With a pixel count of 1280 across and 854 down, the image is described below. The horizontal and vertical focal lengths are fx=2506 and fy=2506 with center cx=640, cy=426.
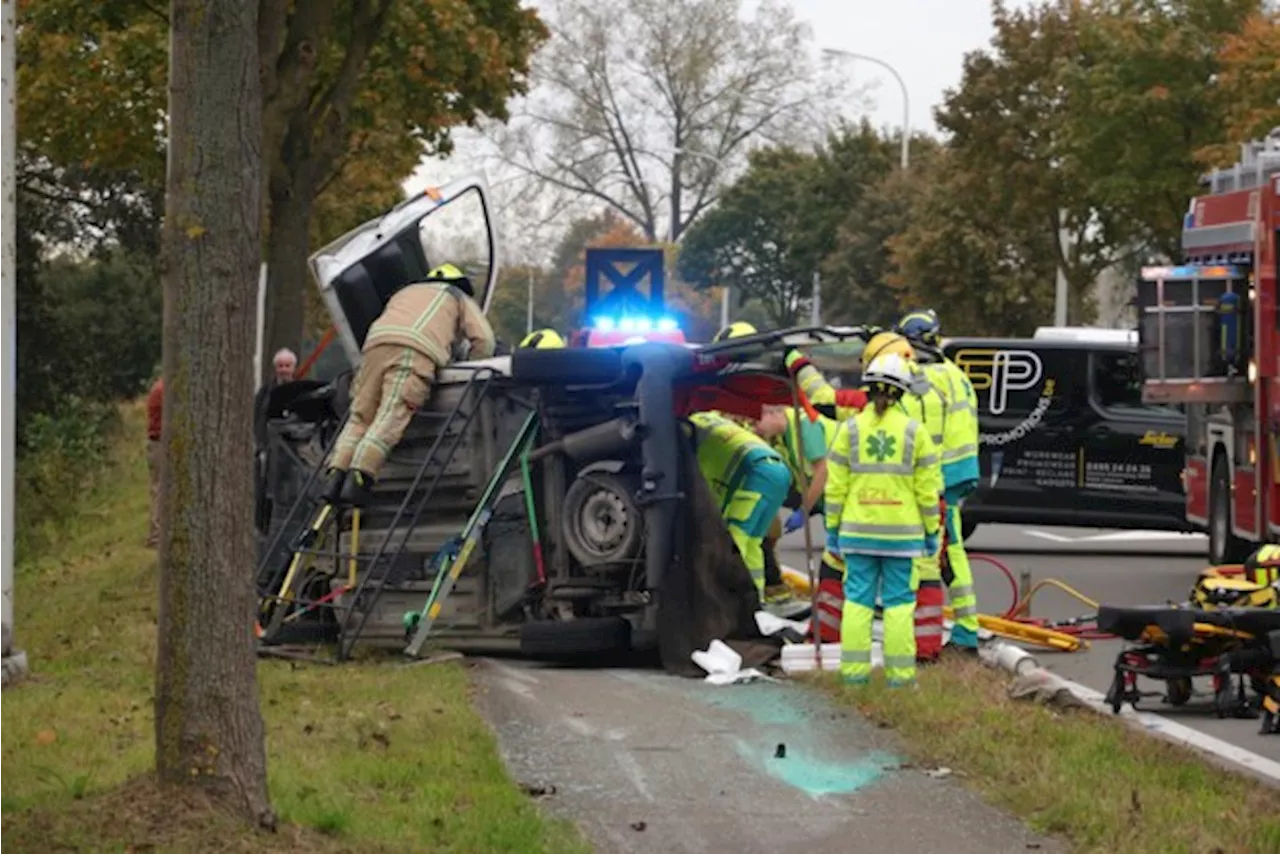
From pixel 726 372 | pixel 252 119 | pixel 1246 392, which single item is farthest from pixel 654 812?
pixel 1246 392

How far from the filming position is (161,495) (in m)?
7.30

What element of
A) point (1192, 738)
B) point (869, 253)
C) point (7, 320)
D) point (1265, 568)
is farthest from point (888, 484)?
point (869, 253)

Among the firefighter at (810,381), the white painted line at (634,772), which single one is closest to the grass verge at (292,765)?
the white painted line at (634,772)

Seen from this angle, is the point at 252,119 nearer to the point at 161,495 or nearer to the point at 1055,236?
the point at 161,495

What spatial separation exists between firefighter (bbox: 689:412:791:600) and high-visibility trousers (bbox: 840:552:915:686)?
1.63 m

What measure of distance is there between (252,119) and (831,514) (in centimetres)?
594

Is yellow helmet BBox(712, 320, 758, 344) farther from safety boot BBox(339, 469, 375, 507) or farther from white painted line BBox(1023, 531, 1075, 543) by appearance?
white painted line BBox(1023, 531, 1075, 543)

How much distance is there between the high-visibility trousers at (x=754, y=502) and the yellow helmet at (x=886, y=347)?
1.36 metres

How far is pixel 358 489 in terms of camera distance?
13.5 m

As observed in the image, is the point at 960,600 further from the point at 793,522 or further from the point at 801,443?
the point at 793,522

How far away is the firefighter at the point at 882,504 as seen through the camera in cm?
1191

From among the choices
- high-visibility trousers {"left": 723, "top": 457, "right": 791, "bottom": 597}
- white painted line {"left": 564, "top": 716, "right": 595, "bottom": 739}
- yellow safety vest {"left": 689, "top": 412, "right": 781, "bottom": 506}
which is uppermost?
yellow safety vest {"left": 689, "top": 412, "right": 781, "bottom": 506}

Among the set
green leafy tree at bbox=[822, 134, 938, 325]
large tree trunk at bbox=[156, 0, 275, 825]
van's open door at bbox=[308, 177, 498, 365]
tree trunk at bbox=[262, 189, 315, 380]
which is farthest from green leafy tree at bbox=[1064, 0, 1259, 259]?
large tree trunk at bbox=[156, 0, 275, 825]

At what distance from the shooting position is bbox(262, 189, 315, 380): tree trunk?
22781 mm
